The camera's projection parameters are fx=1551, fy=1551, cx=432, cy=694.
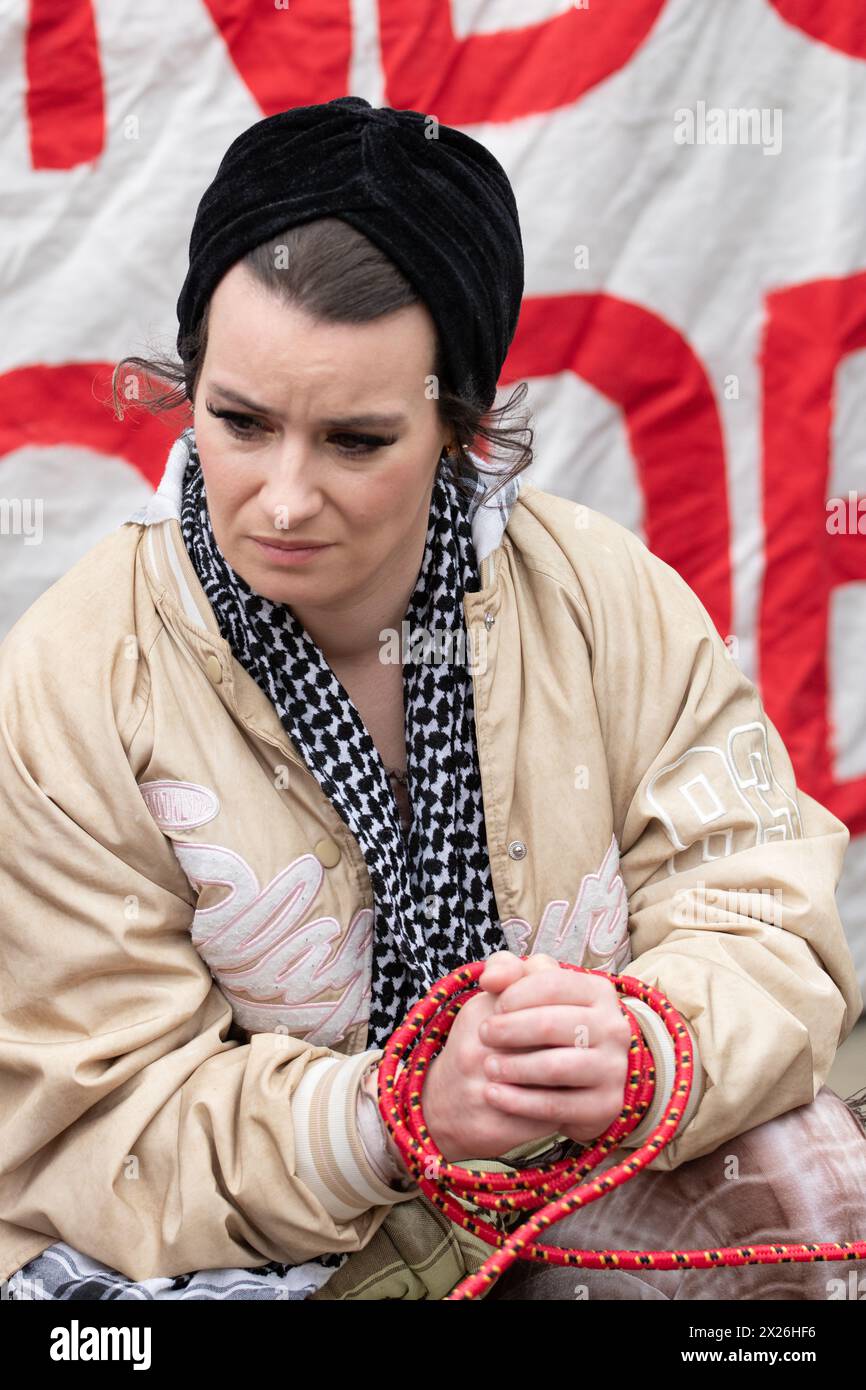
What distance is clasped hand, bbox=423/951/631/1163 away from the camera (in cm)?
140

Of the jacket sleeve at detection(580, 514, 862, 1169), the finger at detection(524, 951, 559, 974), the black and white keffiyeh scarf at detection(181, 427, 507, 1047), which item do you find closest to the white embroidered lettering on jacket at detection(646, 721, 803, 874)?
the jacket sleeve at detection(580, 514, 862, 1169)

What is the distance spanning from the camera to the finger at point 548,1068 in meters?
1.40

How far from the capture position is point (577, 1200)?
1.39m

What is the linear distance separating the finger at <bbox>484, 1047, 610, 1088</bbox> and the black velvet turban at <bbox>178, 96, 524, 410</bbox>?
668mm

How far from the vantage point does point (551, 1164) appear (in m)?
1.53

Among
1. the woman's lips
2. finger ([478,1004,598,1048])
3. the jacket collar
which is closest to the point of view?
finger ([478,1004,598,1048])

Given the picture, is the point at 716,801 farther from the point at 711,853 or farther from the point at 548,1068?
the point at 548,1068

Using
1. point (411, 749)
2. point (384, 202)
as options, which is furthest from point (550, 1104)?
point (384, 202)

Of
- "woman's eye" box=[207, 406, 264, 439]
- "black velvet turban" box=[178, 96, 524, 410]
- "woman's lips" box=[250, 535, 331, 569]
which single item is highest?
"black velvet turban" box=[178, 96, 524, 410]

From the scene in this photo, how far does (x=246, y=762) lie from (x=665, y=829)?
1.57 feet

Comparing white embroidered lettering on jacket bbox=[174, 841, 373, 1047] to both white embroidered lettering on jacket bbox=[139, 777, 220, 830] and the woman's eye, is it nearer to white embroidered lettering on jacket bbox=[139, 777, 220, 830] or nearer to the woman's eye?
white embroidered lettering on jacket bbox=[139, 777, 220, 830]

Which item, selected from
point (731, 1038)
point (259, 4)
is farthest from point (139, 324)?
point (731, 1038)

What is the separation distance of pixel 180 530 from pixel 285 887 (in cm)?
40
